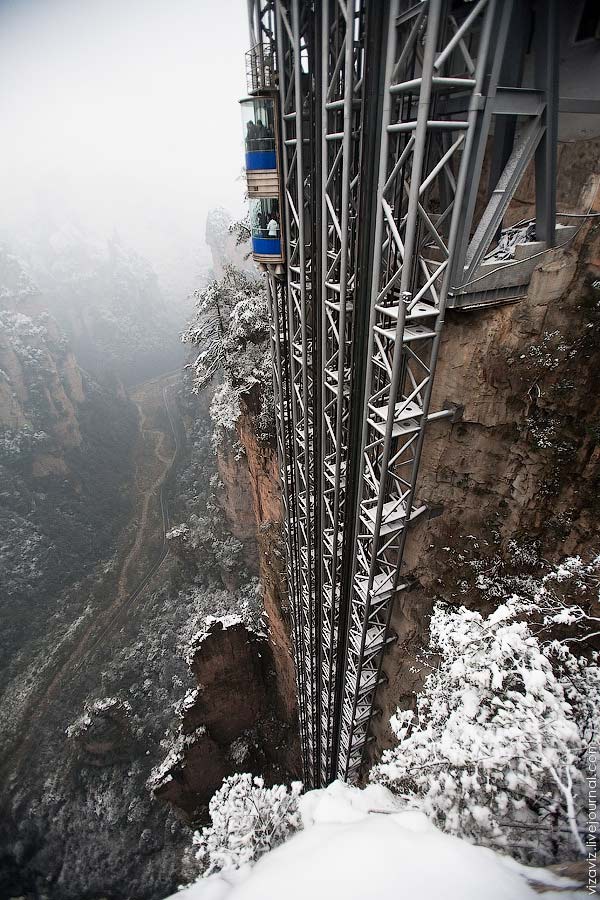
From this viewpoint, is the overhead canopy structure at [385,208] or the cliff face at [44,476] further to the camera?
the cliff face at [44,476]

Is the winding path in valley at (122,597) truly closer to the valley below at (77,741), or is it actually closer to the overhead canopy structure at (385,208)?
the valley below at (77,741)

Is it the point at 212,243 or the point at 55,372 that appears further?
the point at 212,243

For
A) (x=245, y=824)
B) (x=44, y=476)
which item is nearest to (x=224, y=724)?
(x=245, y=824)

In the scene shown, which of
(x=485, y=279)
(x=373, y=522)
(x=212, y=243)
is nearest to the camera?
(x=485, y=279)

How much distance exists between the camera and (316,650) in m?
12.1

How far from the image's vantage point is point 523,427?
641 cm

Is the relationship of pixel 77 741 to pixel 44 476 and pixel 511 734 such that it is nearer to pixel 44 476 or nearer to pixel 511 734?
pixel 44 476

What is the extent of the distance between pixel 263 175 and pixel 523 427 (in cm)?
644

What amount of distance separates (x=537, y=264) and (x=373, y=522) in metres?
4.71

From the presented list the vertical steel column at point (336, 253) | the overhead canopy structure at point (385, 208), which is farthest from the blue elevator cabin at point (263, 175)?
the vertical steel column at point (336, 253)

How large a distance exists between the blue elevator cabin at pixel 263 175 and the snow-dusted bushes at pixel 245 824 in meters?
10.4

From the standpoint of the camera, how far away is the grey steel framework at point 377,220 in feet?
15.4

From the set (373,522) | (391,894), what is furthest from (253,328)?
(391,894)

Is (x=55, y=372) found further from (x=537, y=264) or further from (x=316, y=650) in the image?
(x=537, y=264)
